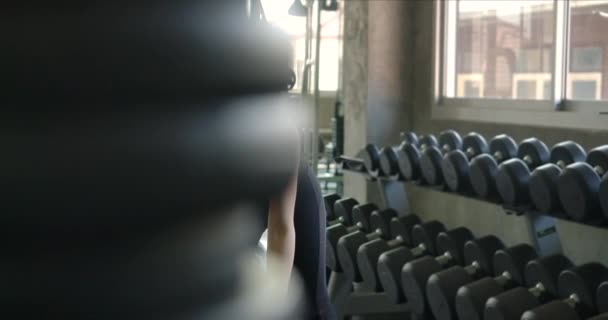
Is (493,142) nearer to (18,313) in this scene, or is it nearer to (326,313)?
(326,313)

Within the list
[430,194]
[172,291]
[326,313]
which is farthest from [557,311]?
[430,194]

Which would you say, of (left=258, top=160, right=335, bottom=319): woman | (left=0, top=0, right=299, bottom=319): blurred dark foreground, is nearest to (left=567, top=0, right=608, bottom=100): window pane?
(left=258, top=160, right=335, bottom=319): woman

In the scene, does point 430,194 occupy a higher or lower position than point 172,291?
lower

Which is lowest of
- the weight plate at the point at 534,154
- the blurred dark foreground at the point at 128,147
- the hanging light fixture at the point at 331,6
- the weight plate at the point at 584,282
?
the weight plate at the point at 584,282

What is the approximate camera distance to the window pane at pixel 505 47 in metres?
3.21

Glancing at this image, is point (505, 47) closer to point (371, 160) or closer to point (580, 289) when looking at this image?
point (371, 160)

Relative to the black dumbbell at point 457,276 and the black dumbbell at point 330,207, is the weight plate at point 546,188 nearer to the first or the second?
the black dumbbell at point 457,276

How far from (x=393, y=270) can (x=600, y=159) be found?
30.7 inches

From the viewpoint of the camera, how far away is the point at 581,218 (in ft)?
6.92

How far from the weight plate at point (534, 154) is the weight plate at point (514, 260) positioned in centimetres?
34

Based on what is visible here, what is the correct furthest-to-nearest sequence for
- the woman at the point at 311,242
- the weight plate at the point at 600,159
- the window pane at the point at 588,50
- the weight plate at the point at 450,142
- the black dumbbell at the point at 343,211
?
1. the black dumbbell at the point at 343,211
2. the weight plate at the point at 450,142
3. the window pane at the point at 588,50
4. the weight plate at the point at 600,159
5. the woman at the point at 311,242

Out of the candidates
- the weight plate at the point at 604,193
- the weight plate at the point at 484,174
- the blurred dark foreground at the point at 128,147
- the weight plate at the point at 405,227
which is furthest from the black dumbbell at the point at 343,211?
the blurred dark foreground at the point at 128,147

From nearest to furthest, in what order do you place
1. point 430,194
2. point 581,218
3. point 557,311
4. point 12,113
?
point 12,113
point 557,311
point 581,218
point 430,194

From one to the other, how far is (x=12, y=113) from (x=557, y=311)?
1.63 metres
